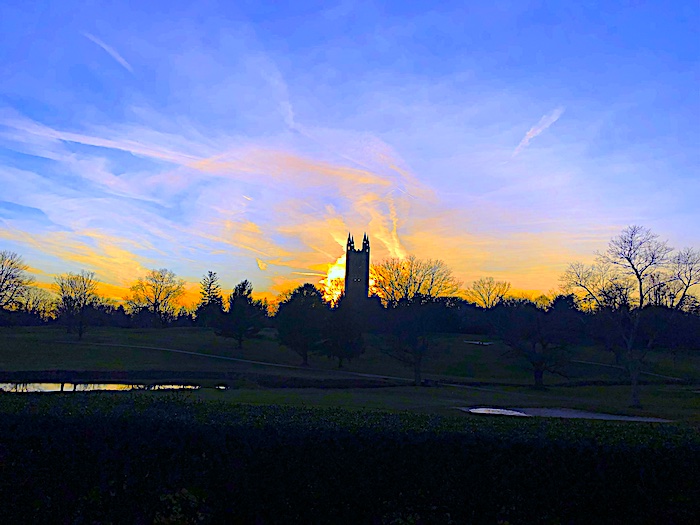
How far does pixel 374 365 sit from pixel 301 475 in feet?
159

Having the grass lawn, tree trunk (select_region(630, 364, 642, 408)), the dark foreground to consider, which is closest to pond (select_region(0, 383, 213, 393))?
the grass lawn

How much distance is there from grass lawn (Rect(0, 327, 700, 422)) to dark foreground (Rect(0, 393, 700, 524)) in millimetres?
17382

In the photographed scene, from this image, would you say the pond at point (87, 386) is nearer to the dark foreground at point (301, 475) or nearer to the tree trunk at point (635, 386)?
the tree trunk at point (635, 386)

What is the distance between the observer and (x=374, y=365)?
177 ft

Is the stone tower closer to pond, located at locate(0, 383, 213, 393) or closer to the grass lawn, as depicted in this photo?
the grass lawn

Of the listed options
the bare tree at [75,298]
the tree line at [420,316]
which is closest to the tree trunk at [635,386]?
the tree line at [420,316]

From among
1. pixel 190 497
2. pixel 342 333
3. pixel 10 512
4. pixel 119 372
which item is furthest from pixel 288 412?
pixel 342 333

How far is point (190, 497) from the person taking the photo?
6.48 m

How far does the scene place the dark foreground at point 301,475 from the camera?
6.12m

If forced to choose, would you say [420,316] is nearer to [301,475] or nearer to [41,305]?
[301,475]

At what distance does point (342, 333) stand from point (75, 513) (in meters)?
45.1

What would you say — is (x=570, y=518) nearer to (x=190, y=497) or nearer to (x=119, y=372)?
(x=190, y=497)

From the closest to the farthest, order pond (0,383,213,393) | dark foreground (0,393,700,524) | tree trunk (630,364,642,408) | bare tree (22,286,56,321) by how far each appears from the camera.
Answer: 1. dark foreground (0,393,700,524)
2. tree trunk (630,364,642,408)
3. pond (0,383,213,393)
4. bare tree (22,286,56,321)

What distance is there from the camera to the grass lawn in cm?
3128
